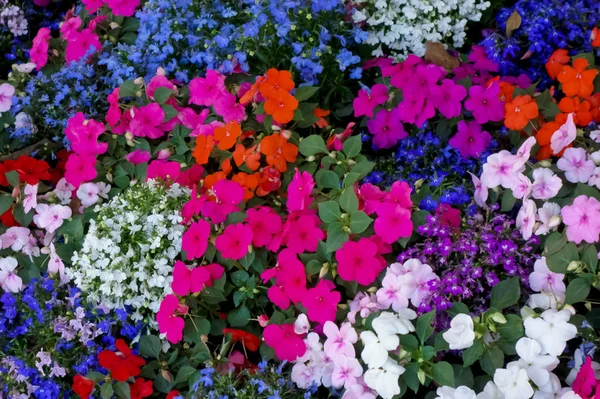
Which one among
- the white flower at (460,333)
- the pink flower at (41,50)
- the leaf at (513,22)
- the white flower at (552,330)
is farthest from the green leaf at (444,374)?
the pink flower at (41,50)

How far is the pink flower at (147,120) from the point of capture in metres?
2.38

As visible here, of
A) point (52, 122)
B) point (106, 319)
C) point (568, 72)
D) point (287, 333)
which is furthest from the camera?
point (52, 122)

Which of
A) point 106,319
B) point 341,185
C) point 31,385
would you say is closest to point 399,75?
point 341,185

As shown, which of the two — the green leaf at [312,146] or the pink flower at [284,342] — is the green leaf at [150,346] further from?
the green leaf at [312,146]

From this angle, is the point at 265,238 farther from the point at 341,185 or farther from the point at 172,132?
the point at 172,132

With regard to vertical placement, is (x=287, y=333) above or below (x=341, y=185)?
below

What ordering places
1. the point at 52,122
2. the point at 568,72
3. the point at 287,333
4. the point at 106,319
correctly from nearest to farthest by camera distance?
the point at 287,333
the point at 106,319
the point at 568,72
the point at 52,122

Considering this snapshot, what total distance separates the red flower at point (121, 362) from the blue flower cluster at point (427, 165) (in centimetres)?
91

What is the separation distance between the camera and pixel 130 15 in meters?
2.76

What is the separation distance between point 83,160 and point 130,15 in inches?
29.4

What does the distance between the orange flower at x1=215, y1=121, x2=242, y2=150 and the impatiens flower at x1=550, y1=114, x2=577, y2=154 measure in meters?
0.97

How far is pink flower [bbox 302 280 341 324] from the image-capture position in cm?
188

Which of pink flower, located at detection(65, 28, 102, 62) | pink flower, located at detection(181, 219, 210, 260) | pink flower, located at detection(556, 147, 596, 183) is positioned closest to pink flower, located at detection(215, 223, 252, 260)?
pink flower, located at detection(181, 219, 210, 260)

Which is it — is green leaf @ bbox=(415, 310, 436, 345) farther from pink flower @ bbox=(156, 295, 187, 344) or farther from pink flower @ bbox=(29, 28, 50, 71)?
pink flower @ bbox=(29, 28, 50, 71)
